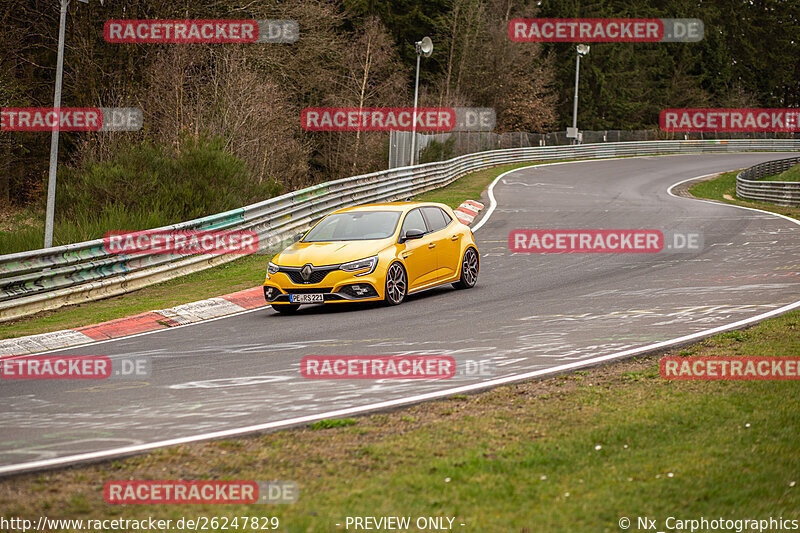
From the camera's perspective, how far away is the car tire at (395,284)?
44.5 feet

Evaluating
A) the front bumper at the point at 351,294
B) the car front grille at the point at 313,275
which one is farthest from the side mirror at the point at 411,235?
the car front grille at the point at 313,275

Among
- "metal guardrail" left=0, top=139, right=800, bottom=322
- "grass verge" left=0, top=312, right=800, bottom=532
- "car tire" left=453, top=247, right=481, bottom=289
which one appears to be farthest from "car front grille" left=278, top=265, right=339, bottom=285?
"grass verge" left=0, top=312, right=800, bottom=532

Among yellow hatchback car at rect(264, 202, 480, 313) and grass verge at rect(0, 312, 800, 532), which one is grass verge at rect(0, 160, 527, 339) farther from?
grass verge at rect(0, 312, 800, 532)

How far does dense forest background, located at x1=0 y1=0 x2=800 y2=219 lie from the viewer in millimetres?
21984

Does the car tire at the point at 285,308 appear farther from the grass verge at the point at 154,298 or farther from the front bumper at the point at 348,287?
the grass verge at the point at 154,298

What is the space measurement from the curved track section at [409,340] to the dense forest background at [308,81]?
8.02 meters

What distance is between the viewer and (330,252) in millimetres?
13688

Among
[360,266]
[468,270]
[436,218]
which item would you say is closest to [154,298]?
[360,266]

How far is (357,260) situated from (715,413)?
7.30 metres

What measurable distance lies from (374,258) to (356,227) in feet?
4.22

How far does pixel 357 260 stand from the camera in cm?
1341

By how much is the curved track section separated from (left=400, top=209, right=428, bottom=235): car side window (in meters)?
1.13

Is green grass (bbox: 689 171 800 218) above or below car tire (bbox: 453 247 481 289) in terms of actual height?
above

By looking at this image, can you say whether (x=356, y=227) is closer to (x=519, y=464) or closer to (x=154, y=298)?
(x=154, y=298)
